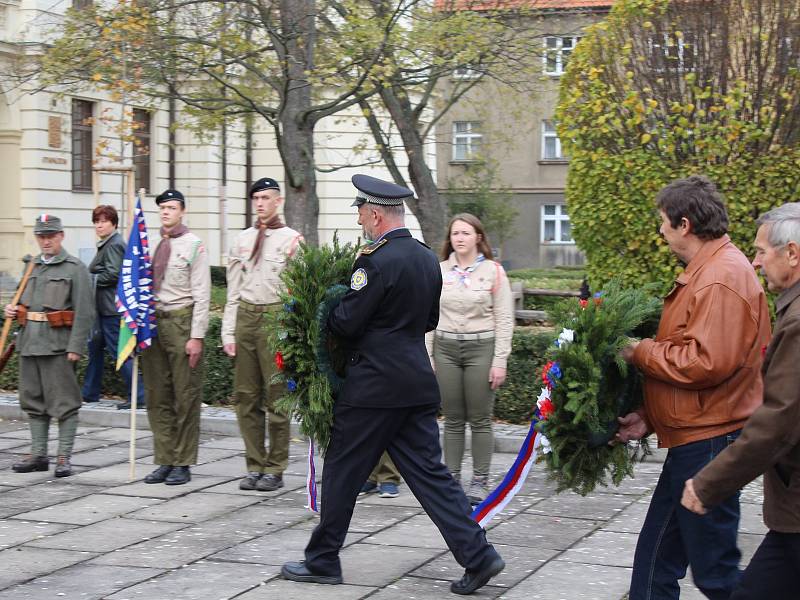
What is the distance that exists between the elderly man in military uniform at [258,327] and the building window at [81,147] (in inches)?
839

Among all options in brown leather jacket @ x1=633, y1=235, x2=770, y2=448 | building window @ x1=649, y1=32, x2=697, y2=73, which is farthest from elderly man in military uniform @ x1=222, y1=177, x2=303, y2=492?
building window @ x1=649, y1=32, x2=697, y2=73

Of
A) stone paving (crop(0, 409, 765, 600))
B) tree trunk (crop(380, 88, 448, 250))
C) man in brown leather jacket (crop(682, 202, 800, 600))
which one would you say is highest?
tree trunk (crop(380, 88, 448, 250))

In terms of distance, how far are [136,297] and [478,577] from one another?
12.1 feet

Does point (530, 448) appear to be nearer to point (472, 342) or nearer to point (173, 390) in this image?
point (472, 342)


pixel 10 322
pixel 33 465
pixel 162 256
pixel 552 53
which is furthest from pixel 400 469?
pixel 552 53

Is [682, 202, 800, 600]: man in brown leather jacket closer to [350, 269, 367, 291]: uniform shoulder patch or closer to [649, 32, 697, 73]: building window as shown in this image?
[350, 269, 367, 291]: uniform shoulder patch

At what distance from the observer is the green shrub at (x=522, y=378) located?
10.7m

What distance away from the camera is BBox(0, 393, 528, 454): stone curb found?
395 inches

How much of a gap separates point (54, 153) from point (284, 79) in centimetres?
1435

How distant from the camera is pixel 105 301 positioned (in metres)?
11.8

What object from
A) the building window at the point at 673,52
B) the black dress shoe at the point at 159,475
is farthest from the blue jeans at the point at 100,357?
the building window at the point at 673,52

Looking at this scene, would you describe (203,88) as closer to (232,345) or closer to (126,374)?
(126,374)

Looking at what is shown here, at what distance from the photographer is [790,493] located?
369cm

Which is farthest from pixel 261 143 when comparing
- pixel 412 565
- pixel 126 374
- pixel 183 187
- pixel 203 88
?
pixel 412 565
